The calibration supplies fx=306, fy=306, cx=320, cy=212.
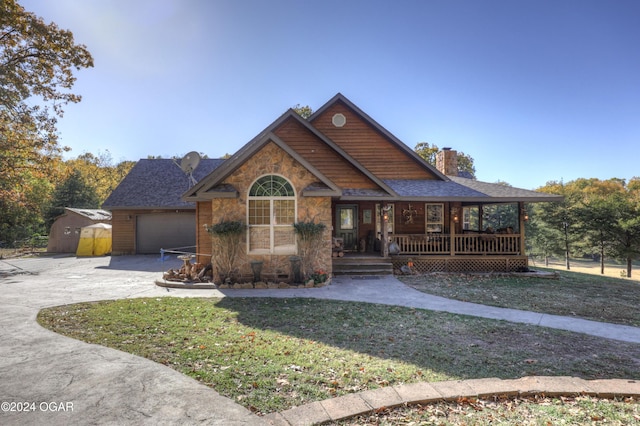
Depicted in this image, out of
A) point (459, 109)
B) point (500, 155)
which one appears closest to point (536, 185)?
point (500, 155)

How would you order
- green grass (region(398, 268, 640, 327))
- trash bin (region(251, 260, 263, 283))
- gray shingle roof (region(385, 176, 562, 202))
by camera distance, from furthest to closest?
gray shingle roof (region(385, 176, 562, 202))
trash bin (region(251, 260, 263, 283))
green grass (region(398, 268, 640, 327))

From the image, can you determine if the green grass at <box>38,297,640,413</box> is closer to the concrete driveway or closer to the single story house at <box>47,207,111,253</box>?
the concrete driveway

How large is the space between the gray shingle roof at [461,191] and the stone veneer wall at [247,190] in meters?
4.42

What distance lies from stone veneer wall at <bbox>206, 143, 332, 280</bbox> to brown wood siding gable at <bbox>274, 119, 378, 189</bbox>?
3.30 meters

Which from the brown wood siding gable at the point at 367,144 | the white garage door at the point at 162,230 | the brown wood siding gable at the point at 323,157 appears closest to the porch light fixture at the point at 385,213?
the brown wood siding gable at the point at 323,157

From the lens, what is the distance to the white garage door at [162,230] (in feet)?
65.7

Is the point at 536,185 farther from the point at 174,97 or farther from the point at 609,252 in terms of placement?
the point at 174,97

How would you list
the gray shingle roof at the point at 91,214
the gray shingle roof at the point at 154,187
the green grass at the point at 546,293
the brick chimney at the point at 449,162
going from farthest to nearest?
the gray shingle roof at the point at 91,214 < the gray shingle roof at the point at 154,187 < the brick chimney at the point at 449,162 < the green grass at the point at 546,293

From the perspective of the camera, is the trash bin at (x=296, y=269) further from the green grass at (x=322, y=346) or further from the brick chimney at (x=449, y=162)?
the brick chimney at (x=449, y=162)

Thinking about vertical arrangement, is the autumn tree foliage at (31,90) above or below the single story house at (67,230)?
above

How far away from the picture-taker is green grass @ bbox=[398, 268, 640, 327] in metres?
7.58

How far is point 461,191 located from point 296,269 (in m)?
8.55

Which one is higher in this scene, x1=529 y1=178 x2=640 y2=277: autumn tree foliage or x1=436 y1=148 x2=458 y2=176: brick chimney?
x1=436 y1=148 x2=458 y2=176: brick chimney

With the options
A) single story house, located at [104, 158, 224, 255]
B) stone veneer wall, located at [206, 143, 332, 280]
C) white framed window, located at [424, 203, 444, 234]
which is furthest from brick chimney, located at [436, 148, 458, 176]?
single story house, located at [104, 158, 224, 255]
